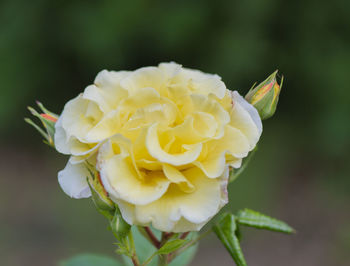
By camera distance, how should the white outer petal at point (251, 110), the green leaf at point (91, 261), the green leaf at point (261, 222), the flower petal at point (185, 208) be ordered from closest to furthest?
the flower petal at point (185, 208) < the white outer petal at point (251, 110) < the green leaf at point (261, 222) < the green leaf at point (91, 261)

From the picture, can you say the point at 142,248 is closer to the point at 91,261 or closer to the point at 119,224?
the point at 91,261

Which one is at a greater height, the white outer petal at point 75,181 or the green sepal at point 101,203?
the white outer petal at point 75,181

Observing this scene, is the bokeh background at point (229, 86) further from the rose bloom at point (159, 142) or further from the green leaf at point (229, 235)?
the rose bloom at point (159, 142)

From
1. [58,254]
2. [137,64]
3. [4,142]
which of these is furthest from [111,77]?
[4,142]

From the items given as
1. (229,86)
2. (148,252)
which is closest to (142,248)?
(148,252)

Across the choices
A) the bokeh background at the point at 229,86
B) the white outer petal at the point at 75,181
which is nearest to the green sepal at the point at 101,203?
the white outer petal at the point at 75,181
